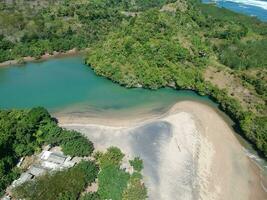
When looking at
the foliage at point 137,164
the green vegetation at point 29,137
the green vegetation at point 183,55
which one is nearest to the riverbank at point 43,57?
the green vegetation at point 183,55

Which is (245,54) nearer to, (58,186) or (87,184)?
(87,184)

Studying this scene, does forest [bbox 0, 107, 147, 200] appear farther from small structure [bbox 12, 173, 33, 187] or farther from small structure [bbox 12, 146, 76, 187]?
small structure [bbox 12, 146, 76, 187]

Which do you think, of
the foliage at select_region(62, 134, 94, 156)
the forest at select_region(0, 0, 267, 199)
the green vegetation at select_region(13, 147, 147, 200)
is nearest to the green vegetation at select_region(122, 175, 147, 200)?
the green vegetation at select_region(13, 147, 147, 200)

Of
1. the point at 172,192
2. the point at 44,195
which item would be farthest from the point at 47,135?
the point at 172,192

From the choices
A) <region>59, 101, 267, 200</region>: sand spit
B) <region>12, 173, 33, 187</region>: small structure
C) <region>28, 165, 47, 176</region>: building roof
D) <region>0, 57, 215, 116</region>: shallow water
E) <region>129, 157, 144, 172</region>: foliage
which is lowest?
<region>0, 57, 215, 116</region>: shallow water

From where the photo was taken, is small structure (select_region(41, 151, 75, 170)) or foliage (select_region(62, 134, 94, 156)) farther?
foliage (select_region(62, 134, 94, 156))

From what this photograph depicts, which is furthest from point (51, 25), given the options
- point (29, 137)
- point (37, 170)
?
point (37, 170)

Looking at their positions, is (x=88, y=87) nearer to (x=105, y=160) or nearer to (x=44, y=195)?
(x=105, y=160)
